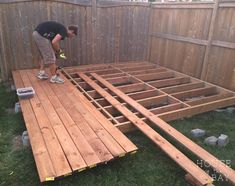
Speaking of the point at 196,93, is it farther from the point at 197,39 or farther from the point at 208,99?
the point at 197,39

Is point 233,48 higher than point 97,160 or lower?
higher

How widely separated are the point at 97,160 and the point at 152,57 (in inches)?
182

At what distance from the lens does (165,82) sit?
16.4 ft

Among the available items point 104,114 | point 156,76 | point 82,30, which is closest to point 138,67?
point 156,76

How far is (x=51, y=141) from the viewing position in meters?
2.60

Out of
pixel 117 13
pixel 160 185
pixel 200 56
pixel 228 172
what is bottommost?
pixel 160 185

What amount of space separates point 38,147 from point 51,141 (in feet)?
0.53

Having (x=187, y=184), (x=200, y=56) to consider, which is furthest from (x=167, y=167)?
(x=200, y=56)

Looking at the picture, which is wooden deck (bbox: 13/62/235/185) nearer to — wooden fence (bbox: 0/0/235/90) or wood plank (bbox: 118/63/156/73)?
wood plank (bbox: 118/63/156/73)

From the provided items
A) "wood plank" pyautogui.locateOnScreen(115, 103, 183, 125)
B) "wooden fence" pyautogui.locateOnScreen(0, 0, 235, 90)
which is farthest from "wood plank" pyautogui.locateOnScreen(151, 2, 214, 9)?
"wood plank" pyautogui.locateOnScreen(115, 103, 183, 125)

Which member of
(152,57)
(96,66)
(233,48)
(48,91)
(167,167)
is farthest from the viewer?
(152,57)

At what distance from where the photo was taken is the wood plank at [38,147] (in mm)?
2132

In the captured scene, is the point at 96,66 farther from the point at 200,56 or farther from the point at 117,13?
the point at 200,56

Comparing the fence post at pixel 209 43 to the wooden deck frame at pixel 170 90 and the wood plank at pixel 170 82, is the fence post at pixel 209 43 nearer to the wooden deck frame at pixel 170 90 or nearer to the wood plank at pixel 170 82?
the wooden deck frame at pixel 170 90
